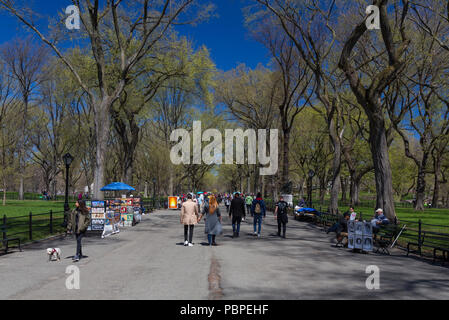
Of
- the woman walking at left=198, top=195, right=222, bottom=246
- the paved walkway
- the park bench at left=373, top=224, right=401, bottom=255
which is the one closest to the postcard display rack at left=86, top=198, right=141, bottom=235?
the paved walkway

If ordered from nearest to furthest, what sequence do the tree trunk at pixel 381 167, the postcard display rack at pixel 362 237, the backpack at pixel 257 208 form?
the postcard display rack at pixel 362 237
the backpack at pixel 257 208
the tree trunk at pixel 381 167

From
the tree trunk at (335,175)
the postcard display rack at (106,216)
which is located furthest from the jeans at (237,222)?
the tree trunk at (335,175)

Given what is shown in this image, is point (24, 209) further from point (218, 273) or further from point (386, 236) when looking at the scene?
point (218, 273)

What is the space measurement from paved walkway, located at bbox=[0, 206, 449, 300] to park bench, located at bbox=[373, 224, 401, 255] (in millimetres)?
527

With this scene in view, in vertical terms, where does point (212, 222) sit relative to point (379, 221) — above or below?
above

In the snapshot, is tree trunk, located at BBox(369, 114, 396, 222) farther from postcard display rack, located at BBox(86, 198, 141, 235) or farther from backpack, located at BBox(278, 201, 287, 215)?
postcard display rack, located at BBox(86, 198, 141, 235)

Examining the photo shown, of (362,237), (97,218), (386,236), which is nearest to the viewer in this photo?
(362,237)

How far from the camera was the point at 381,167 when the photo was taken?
1781cm

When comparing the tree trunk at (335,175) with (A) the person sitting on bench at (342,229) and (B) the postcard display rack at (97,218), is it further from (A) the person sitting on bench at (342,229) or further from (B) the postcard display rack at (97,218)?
(B) the postcard display rack at (97,218)

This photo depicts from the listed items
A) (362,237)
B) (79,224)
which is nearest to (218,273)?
(79,224)

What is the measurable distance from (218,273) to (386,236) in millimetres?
9059

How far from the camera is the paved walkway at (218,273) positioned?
7270mm

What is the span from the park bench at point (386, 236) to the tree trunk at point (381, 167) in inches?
46.6
